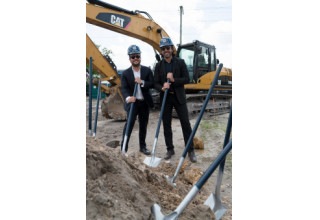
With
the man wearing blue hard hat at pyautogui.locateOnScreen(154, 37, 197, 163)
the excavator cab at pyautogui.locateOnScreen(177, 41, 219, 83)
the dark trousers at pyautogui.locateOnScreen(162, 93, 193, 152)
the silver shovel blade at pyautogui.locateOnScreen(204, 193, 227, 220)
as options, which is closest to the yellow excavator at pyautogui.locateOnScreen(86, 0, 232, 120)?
the excavator cab at pyautogui.locateOnScreen(177, 41, 219, 83)

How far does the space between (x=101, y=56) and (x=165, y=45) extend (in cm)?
367

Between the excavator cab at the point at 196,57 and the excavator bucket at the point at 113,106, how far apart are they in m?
2.44

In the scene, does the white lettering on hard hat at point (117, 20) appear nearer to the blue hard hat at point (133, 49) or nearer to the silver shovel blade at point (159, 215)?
the blue hard hat at point (133, 49)

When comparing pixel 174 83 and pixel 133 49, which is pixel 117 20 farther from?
pixel 174 83

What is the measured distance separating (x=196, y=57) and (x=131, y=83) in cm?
449

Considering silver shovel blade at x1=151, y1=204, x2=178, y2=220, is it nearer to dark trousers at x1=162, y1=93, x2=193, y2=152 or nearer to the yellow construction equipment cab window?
dark trousers at x1=162, y1=93, x2=193, y2=152

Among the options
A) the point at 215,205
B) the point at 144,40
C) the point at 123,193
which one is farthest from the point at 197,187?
the point at 144,40

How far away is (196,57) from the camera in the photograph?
7430 millimetres

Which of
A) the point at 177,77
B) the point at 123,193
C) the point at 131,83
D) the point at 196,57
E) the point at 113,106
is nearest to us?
the point at 123,193

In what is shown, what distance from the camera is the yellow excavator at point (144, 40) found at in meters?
5.97

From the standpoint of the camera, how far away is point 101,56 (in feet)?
21.1

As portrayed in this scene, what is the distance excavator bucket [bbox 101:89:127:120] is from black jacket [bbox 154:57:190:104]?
367 cm

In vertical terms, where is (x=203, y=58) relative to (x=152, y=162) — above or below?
above

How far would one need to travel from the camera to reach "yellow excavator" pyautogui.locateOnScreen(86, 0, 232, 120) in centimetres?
597
